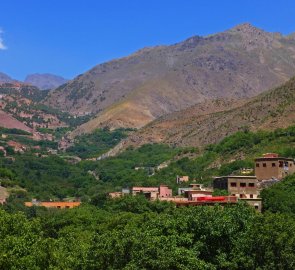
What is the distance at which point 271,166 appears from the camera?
11700 cm

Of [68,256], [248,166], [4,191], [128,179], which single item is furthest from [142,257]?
[128,179]

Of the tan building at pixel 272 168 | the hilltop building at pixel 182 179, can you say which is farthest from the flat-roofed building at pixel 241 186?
the hilltop building at pixel 182 179

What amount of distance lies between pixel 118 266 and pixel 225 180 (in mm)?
55273

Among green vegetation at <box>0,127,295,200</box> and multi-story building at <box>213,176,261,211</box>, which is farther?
green vegetation at <box>0,127,295,200</box>

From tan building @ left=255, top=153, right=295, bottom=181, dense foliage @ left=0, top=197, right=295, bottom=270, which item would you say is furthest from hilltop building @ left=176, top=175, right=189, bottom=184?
dense foliage @ left=0, top=197, right=295, bottom=270

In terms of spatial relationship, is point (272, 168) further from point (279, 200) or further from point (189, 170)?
point (189, 170)

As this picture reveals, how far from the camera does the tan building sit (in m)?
116

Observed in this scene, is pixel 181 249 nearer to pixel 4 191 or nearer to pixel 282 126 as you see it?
pixel 4 191

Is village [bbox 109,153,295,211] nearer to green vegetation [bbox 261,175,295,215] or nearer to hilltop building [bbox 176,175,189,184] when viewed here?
green vegetation [bbox 261,175,295,215]

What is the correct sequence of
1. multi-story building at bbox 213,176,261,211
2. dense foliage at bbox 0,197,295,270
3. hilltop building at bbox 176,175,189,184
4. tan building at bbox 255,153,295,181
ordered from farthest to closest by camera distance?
1. hilltop building at bbox 176,175,189,184
2. tan building at bbox 255,153,295,181
3. multi-story building at bbox 213,176,261,211
4. dense foliage at bbox 0,197,295,270

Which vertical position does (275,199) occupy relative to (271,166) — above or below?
below

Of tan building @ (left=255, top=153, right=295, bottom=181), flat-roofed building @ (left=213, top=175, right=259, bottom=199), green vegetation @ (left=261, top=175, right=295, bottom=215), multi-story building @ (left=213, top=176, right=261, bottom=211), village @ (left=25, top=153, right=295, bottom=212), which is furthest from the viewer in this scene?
tan building @ (left=255, top=153, right=295, bottom=181)

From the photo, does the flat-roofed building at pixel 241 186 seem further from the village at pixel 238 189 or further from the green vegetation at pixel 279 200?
the green vegetation at pixel 279 200

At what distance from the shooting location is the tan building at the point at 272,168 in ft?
382
